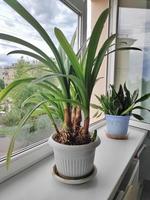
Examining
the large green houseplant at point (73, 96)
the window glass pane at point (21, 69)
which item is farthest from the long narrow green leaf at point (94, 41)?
the window glass pane at point (21, 69)

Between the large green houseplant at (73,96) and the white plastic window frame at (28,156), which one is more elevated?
the large green houseplant at (73,96)

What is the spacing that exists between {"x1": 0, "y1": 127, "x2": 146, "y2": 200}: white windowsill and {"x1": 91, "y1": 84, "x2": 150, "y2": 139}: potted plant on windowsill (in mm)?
329

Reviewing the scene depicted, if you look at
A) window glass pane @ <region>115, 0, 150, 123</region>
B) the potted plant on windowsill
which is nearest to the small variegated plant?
the potted plant on windowsill

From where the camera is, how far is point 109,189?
2.75ft

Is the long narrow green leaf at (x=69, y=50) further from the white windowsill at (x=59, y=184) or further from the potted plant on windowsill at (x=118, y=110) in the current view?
the potted plant on windowsill at (x=118, y=110)

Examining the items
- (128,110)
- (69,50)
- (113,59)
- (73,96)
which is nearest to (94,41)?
(69,50)

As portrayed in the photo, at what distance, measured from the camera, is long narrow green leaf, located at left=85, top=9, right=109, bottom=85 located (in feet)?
2.33

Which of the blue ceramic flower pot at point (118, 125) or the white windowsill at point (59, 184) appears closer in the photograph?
the white windowsill at point (59, 184)

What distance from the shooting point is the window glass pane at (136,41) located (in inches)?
78.9

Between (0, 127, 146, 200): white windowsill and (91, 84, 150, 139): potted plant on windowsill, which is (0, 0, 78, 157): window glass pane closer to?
(0, 127, 146, 200): white windowsill

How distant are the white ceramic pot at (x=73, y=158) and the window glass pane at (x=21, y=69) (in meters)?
0.20

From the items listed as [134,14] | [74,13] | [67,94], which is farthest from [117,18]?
[67,94]

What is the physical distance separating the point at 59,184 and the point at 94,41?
1.82 ft

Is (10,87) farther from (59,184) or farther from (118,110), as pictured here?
(118,110)
